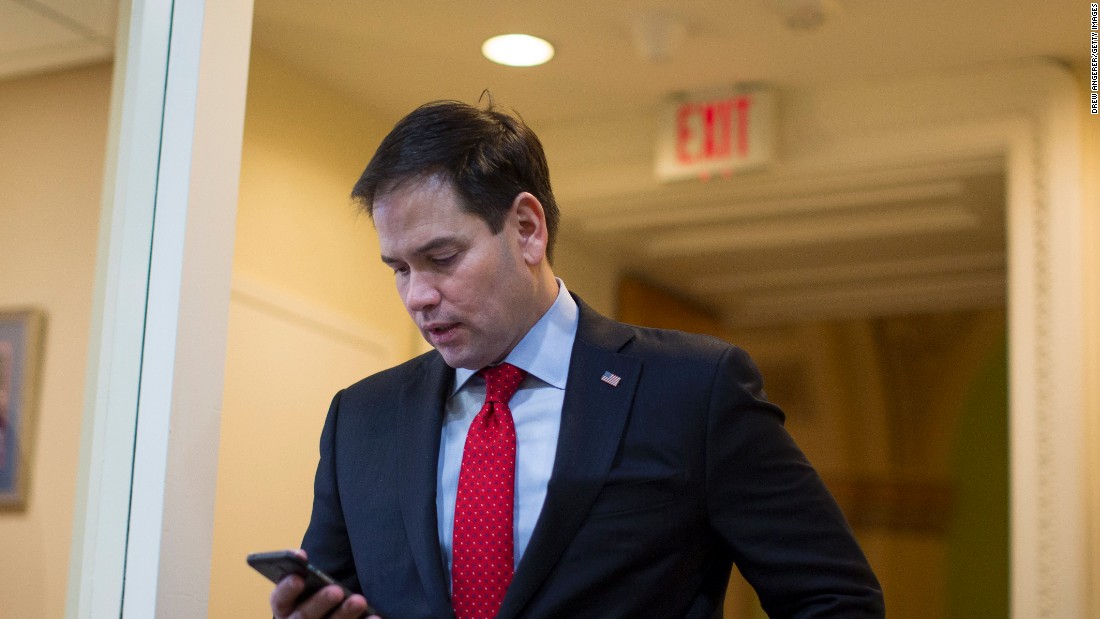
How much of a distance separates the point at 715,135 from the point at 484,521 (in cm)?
241

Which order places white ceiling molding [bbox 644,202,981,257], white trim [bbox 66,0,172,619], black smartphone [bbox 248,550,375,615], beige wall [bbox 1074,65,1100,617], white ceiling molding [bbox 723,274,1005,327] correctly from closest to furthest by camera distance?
black smartphone [bbox 248,550,375,615], white trim [bbox 66,0,172,619], beige wall [bbox 1074,65,1100,617], white ceiling molding [bbox 644,202,981,257], white ceiling molding [bbox 723,274,1005,327]

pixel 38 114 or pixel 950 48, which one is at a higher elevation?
pixel 950 48

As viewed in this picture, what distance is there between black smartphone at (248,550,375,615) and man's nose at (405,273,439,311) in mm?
352

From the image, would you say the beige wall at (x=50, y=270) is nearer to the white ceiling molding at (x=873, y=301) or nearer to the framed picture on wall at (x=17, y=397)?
the framed picture on wall at (x=17, y=397)

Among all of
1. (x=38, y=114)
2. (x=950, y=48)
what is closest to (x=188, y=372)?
(x=38, y=114)

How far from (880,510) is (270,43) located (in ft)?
13.0

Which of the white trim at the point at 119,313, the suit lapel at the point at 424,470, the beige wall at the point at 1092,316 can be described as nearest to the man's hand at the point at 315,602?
the suit lapel at the point at 424,470

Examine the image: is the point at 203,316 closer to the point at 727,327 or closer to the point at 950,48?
the point at 950,48

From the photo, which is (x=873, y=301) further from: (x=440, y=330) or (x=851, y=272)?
(x=440, y=330)

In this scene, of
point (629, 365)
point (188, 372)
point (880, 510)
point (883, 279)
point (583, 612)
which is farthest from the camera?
point (880, 510)

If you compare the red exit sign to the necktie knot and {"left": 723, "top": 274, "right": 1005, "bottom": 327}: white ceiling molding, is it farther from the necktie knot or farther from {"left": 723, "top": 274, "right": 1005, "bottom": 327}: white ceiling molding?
the necktie knot

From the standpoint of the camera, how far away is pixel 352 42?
3459 millimetres

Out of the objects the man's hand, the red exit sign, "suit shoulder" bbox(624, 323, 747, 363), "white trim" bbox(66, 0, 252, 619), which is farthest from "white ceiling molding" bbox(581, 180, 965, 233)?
the man's hand

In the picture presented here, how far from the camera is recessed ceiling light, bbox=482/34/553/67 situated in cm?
340
